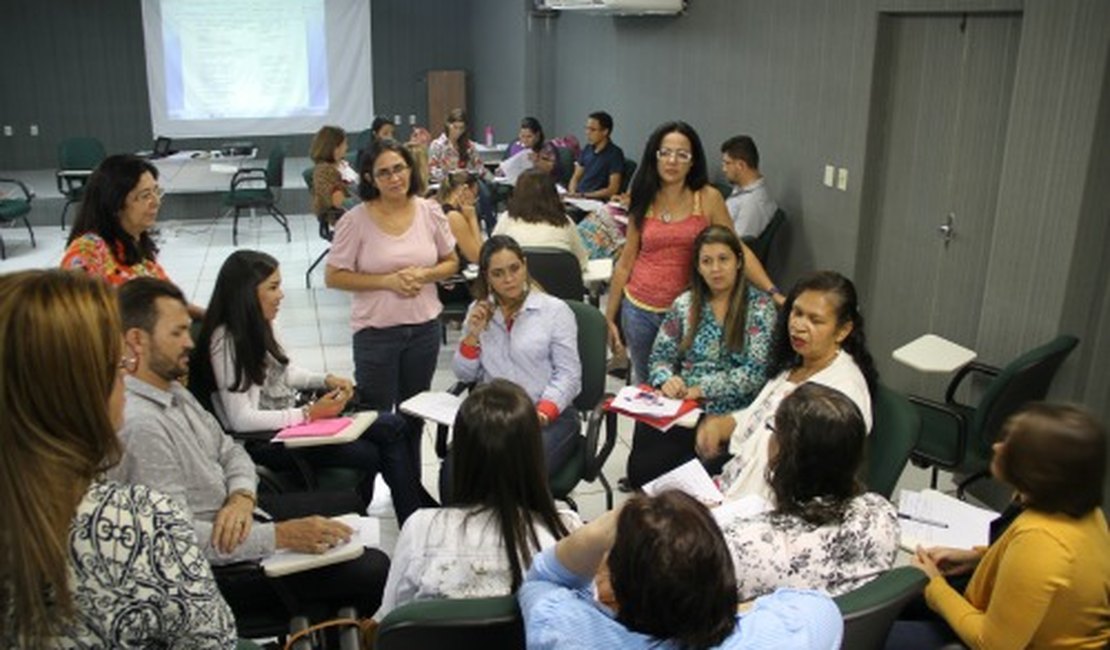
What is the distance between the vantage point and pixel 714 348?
3.40 metres

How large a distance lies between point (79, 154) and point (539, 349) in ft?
28.7

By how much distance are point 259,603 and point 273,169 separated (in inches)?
296

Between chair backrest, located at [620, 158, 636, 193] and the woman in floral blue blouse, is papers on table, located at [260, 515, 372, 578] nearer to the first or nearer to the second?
the woman in floral blue blouse

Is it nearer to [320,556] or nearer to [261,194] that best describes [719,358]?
[320,556]

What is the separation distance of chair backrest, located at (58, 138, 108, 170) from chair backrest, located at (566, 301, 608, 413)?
8.43m

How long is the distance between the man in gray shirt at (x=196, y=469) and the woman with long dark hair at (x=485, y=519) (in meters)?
0.36

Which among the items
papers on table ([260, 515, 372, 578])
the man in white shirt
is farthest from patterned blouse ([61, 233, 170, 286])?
the man in white shirt

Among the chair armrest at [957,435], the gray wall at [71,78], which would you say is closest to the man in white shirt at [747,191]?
the chair armrest at [957,435]

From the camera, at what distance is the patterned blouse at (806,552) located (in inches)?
78.1

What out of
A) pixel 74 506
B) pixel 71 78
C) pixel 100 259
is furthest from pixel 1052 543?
pixel 71 78

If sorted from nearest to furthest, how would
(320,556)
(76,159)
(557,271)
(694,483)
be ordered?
1. (320,556)
2. (694,483)
3. (557,271)
4. (76,159)

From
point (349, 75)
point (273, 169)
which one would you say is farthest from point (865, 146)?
point (349, 75)

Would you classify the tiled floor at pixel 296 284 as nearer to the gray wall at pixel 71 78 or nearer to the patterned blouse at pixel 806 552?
the patterned blouse at pixel 806 552

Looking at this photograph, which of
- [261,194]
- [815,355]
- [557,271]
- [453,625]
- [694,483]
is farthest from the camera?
[261,194]
